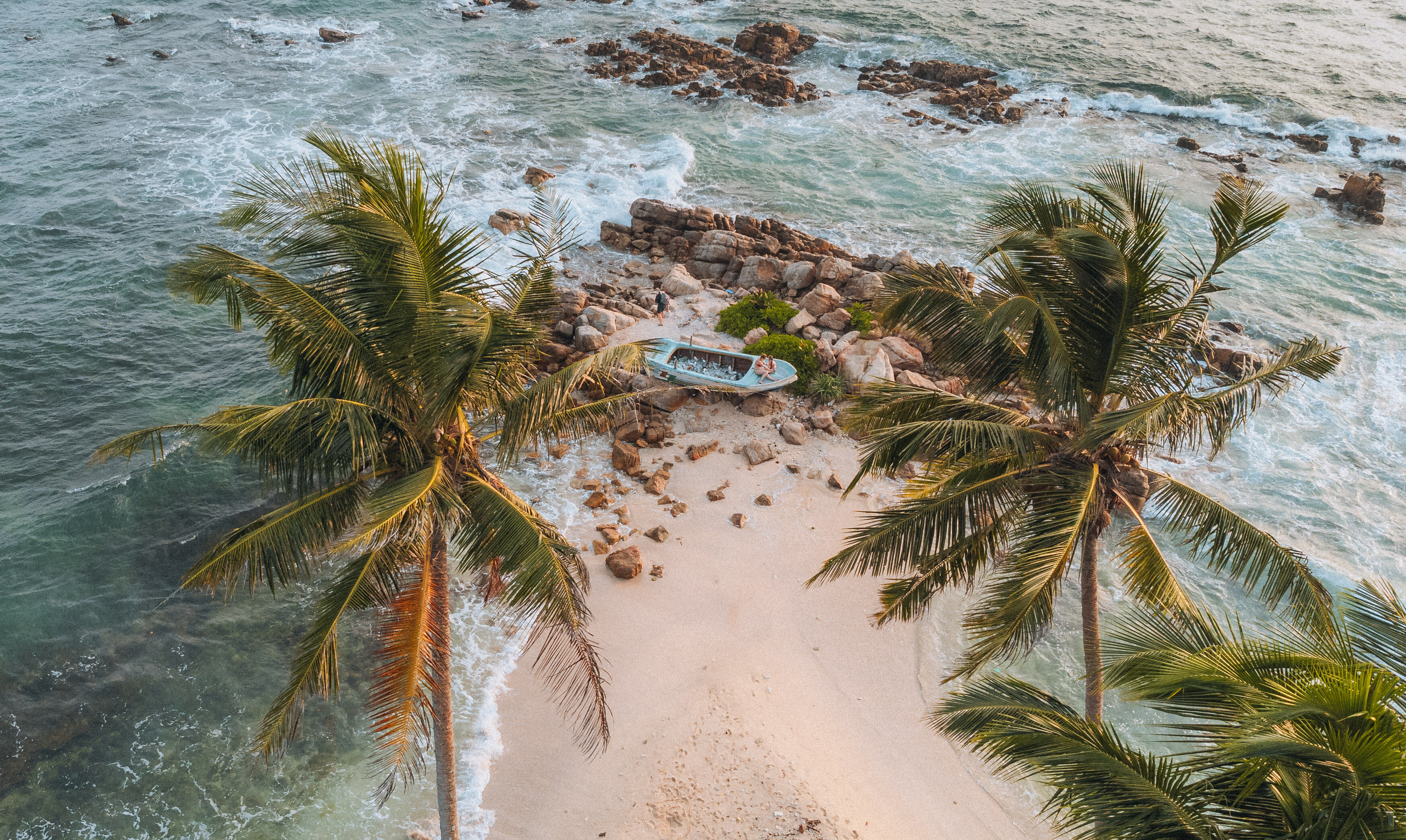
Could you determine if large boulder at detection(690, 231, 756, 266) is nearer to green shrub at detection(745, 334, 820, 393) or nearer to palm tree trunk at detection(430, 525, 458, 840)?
green shrub at detection(745, 334, 820, 393)

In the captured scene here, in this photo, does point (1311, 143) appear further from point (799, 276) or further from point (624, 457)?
point (624, 457)

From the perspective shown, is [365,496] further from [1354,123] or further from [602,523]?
[1354,123]

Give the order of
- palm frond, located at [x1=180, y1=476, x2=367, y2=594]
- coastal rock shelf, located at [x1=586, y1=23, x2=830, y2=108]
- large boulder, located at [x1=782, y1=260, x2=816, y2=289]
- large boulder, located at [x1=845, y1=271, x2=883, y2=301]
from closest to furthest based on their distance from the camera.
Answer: palm frond, located at [x1=180, y1=476, x2=367, y2=594] → large boulder, located at [x1=845, y1=271, x2=883, y2=301] → large boulder, located at [x1=782, y1=260, x2=816, y2=289] → coastal rock shelf, located at [x1=586, y1=23, x2=830, y2=108]

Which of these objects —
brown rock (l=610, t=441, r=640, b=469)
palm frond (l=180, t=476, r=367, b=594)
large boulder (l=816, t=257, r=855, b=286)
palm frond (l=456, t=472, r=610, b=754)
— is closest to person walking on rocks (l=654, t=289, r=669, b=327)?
Result: large boulder (l=816, t=257, r=855, b=286)

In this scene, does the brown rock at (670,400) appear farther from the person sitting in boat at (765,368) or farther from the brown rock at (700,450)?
the person sitting in boat at (765,368)

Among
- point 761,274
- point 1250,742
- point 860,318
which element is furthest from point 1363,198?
point 1250,742

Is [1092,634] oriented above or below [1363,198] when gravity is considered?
below

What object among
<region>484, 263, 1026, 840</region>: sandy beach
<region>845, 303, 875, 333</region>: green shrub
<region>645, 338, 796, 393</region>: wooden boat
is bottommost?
<region>484, 263, 1026, 840</region>: sandy beach
